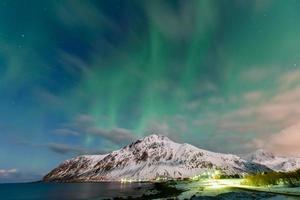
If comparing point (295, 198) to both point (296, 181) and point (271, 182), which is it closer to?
point (296, 181)

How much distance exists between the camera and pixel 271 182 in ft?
322

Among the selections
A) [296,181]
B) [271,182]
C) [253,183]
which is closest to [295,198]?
[296,181]

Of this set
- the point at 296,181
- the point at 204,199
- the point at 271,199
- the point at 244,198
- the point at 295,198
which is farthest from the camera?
the point at 296,181

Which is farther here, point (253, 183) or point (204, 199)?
point (253, 183)

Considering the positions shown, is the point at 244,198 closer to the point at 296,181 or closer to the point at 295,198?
the point at 295,198

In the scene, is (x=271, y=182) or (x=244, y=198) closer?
(x=244, y=198)

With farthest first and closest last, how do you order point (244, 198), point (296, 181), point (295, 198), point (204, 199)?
point (296, 181) < point (204, 199) < point (244, 198) < point (295, 198)

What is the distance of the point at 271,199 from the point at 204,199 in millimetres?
16610

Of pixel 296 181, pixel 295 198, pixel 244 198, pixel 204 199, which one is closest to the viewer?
pixel 295 198

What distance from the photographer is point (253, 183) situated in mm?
108062

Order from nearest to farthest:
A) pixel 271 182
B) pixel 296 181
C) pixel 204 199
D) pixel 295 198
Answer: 1. pixel 295 198
2. pixel 204 199
3. pixel 296 181
4. pixel 271 182

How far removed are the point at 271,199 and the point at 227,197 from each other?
13378 millimetres

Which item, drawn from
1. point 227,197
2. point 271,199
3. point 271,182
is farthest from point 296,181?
point 271,199

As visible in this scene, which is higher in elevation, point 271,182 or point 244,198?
point 271,182
